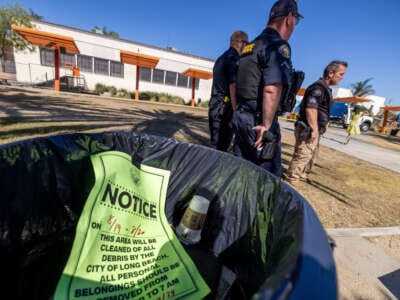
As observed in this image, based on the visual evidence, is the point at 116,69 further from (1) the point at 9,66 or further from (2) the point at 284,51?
(2) the point at 284,51

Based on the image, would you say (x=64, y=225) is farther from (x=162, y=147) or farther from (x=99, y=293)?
(x=162, y=147)

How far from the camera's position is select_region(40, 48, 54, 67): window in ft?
54.5

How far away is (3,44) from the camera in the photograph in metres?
16.2

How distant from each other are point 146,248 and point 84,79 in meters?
19.5

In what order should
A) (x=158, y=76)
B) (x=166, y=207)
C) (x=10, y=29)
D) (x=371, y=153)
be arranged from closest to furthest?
(x=166, y=207)
(x=371, y=153)
(x=10, y=29)
(x=158, y=76)

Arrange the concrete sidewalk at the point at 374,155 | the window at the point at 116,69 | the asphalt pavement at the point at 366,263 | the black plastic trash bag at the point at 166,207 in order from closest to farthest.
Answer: the black plastic trash bag at the point at 166,207 → the asphalt pavement at the point at 366,263 → the concrete sidewalk at the point at 374,155 → the window at the point at 116,69

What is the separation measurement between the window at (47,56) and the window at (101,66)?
10.0ft

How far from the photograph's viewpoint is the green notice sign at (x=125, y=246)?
44.9 inches

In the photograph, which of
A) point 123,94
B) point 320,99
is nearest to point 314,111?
point 320,99

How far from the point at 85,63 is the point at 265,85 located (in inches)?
778

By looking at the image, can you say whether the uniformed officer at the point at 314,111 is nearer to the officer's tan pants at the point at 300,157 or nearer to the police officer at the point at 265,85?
the officer's tan pants at the point at 300,157

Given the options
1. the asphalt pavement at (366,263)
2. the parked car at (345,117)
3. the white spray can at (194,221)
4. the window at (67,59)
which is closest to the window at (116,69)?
the window at (67,59)

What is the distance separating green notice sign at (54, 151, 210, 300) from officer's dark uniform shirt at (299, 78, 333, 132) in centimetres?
240

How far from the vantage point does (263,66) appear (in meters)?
1.80
